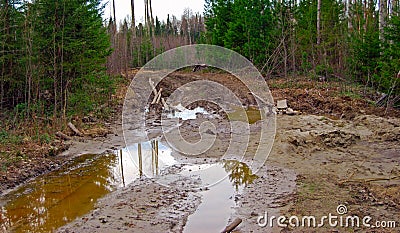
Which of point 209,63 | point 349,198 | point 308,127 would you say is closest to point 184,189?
point 349,198

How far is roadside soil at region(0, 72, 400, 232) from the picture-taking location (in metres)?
5.94

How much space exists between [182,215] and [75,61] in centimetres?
875

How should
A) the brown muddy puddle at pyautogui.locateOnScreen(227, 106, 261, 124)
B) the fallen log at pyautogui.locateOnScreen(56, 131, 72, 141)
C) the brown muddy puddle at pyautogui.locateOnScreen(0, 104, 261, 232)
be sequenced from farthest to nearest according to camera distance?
the brown muddy puddle at pyautogui.locateOnScreen(227, 106, 261, 124)
the fallen log at pyautogui.locateOnScreen(56, 131, 72, 141)
the brown muddy puddle at pyautogui.locateOnScreen(0, 104, 261, 232)

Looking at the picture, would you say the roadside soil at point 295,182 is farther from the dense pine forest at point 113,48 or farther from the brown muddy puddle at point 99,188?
the dense pine forest at point 113,48

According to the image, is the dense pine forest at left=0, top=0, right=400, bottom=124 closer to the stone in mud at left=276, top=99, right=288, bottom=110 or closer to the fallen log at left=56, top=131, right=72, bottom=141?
the fallen log at left=56, top=131, right=72, bottom=141

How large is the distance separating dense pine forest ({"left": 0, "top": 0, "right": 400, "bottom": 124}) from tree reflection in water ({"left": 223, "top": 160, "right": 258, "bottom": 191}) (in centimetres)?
619

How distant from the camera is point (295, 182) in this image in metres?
7.51

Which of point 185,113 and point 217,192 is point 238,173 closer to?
point 217,192

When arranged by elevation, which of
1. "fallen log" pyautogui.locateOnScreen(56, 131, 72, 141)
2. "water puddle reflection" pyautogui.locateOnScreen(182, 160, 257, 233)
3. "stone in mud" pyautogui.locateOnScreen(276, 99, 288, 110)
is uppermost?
"stone in mud" pyautogui.locateOnScreen(276, 99, 288, 110)

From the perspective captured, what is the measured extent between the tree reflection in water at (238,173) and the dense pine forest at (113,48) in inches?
244

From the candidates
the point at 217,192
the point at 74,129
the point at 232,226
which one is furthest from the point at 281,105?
the point at 232,226

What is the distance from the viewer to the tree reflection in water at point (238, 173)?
792 cm

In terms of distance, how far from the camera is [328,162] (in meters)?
8.77

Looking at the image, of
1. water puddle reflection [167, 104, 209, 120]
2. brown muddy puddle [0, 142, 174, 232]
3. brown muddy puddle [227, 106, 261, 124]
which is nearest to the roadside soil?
brown muddy puddle [0, 142, 174, 232]
